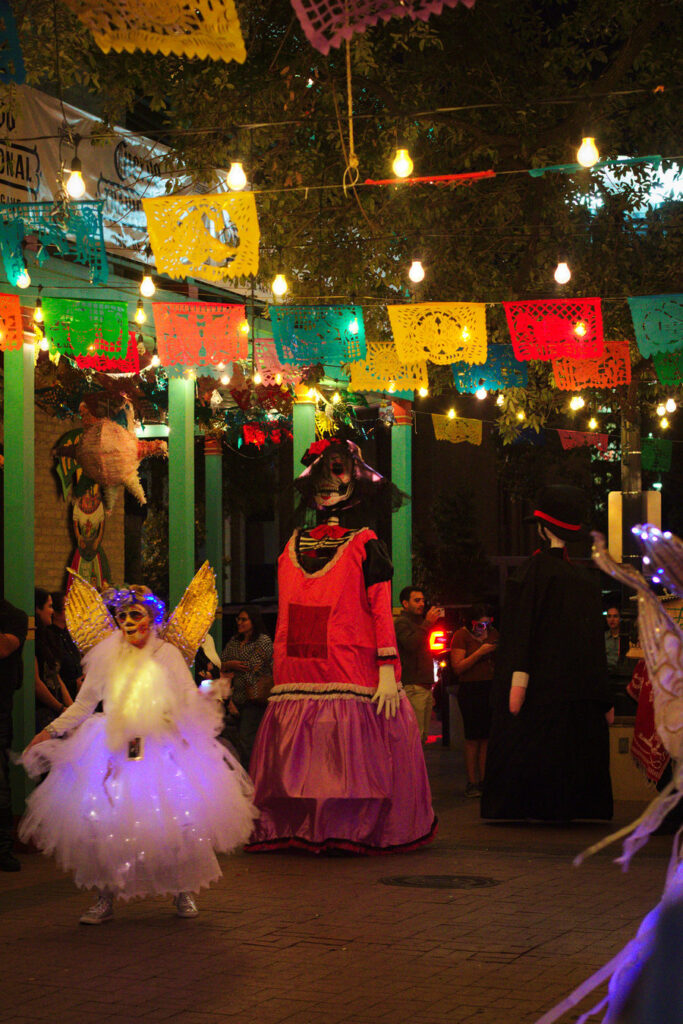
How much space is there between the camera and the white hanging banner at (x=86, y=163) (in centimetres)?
1069

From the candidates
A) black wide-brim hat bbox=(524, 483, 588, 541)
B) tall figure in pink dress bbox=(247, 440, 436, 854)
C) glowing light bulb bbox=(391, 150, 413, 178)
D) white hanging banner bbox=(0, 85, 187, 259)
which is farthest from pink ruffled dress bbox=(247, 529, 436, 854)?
white hanging banner bbox=(0, 85, 187, 259)

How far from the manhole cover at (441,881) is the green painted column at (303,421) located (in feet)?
23.3

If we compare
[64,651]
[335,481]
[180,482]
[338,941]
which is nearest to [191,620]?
[338,941]

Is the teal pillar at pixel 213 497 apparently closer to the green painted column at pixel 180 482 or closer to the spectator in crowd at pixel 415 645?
the green painted column at pixel 180 482

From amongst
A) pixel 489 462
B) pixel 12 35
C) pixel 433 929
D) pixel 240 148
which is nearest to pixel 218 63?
pixel 240 148

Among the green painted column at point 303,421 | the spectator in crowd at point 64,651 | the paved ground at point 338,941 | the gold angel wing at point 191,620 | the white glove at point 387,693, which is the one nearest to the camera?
the paved ground at point 338,941

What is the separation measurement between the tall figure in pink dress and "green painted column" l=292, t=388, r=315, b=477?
527 cm

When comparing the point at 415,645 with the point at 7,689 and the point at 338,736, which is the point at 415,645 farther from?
the point at 7,689

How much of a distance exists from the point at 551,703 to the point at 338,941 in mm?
3470

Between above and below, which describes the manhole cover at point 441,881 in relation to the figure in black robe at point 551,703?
below

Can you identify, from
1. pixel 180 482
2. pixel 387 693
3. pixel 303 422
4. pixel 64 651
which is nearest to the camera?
pixel 387 693

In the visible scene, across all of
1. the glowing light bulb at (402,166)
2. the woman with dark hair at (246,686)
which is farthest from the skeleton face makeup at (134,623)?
the woman with dark hair at (246,686)

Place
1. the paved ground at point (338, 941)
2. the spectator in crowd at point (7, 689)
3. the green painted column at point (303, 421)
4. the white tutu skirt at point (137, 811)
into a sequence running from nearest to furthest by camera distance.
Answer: the paved ground at point (338, 941) → the white tutu skirt at point (137, 811) → the spectator in crowd at point (7, 689) → the green painted column at point (303, 421)

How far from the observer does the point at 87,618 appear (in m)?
7.70
